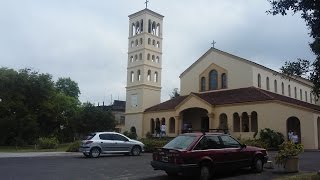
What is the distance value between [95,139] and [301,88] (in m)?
38.7

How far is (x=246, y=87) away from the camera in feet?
145

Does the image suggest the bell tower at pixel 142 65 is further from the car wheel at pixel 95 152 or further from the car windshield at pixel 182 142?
the car windshield at pixel 182 142

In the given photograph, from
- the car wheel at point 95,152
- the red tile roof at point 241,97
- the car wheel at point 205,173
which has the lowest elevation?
the car wheel at point 205,173

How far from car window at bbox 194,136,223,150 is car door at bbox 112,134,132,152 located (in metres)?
11.5

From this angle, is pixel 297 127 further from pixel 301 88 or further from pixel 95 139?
pixel 95 139

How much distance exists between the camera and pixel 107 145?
80.7 feet

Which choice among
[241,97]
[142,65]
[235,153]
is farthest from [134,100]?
[235,153]

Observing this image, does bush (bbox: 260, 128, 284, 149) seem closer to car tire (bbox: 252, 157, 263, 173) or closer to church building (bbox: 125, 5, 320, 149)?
church building (bbox: 125, 5, 320, 149)

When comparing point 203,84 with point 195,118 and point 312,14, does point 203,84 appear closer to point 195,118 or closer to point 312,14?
point 195,118

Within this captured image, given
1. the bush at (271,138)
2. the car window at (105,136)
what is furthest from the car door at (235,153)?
the bush at (271,138)

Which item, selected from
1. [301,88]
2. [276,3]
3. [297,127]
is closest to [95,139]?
[276,3]

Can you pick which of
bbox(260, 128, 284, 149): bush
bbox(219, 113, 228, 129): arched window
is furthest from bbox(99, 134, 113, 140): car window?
bbox(219, 113, 228, 129): arched window

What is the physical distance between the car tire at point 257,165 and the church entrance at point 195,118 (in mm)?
29594

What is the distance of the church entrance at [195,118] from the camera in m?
46.1
